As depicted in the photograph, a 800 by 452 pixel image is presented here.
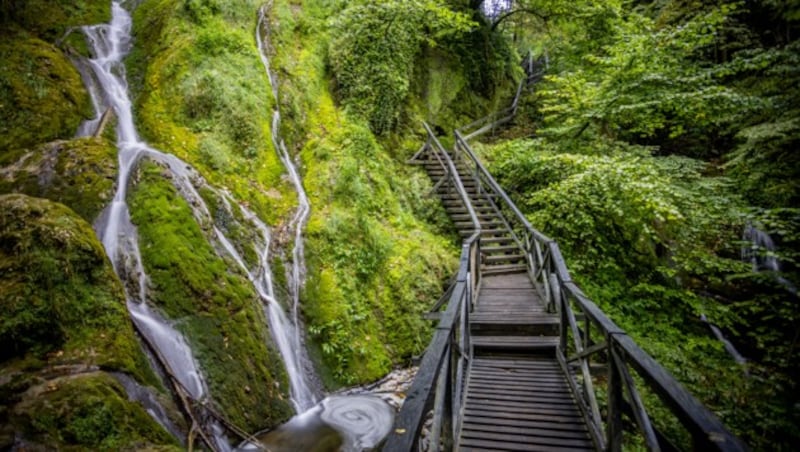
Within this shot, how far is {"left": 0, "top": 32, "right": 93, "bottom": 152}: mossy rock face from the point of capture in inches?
259

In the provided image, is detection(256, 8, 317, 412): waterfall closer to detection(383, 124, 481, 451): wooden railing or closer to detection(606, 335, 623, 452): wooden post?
detection(383, 124, 481, 451): wooden railing

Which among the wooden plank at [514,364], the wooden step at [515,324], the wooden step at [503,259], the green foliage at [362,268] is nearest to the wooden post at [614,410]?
the wooden plank at [514,364]

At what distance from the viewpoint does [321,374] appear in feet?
20.1

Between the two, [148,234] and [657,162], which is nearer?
[148,234]

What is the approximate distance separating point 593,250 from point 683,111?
3.39 meters

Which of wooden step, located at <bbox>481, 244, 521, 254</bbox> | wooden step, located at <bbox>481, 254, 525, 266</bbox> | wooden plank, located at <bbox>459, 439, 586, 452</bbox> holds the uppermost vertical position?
wooden step, located at <bbox>481, 244, 521, 254</bbox>

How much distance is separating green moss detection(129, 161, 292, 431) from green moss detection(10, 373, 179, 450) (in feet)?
4.10

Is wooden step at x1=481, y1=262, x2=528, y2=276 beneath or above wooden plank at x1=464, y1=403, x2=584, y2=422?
above

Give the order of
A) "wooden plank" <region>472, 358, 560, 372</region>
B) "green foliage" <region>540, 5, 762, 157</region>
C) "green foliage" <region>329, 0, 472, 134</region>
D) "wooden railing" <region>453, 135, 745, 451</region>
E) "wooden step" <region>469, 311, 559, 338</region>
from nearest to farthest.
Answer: "wooden railing" <region>453, 135, 745, 451</region> < "wooden plank" <region>472, 358, 560, 372</region> < "wooden step" <region>469, 311, 559, 338</region> < "green foliage" <region>540, 5, 762, 157</region> < "green foliage" <region>329, 0, 472, 134</region>

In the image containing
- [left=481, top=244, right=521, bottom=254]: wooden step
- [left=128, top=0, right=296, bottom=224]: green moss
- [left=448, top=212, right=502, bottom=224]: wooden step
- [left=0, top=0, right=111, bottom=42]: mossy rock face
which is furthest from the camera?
[left=448, top=212, right=502, bottom=224]: wooden step

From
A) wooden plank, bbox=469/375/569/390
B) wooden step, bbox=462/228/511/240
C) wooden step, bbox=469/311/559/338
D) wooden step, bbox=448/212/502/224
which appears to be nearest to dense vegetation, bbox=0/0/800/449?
wooden step, bbox=448/212/502/224

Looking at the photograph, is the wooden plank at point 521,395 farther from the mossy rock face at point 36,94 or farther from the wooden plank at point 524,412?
the mossy rock face at point 36,94

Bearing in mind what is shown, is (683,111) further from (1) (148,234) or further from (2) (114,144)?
(2) (114,144)

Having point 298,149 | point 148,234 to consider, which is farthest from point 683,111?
point 148,234
